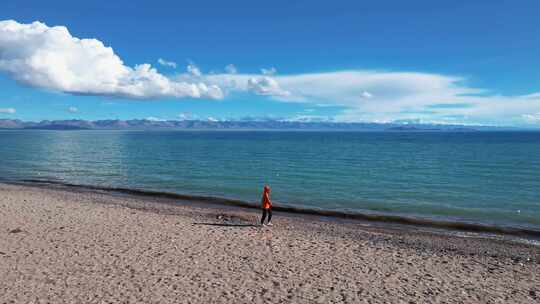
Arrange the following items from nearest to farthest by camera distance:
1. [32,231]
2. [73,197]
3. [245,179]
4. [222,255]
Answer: [222,255] < [32,231] < [73,197] < [245,179]

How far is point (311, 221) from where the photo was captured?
2067 centimetres

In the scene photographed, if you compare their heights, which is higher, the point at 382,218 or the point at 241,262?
the point at 241,262

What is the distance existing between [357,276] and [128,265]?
698cm

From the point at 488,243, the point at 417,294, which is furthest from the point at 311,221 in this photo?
the point at 417,294

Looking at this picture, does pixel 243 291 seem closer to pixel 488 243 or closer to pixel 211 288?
pixel 211 288

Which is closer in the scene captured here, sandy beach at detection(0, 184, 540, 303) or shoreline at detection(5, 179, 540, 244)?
sandy beach at detection(0, 184, 540, 303)

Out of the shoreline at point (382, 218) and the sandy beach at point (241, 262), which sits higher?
the sandy beach at point (241, 262)

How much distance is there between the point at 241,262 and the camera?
12.6 meters

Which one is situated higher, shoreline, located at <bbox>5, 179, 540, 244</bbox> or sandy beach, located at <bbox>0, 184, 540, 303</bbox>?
sandy beach, located at <bbox>0, 184, 540, 303</bbox>

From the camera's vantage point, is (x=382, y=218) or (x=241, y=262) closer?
(x=241, y=262)

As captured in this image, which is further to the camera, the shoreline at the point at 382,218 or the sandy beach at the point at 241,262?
the shoreline at the point at 382,218

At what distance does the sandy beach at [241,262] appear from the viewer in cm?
1012

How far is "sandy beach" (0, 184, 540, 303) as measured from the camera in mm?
10125

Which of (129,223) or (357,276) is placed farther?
(129,223)
